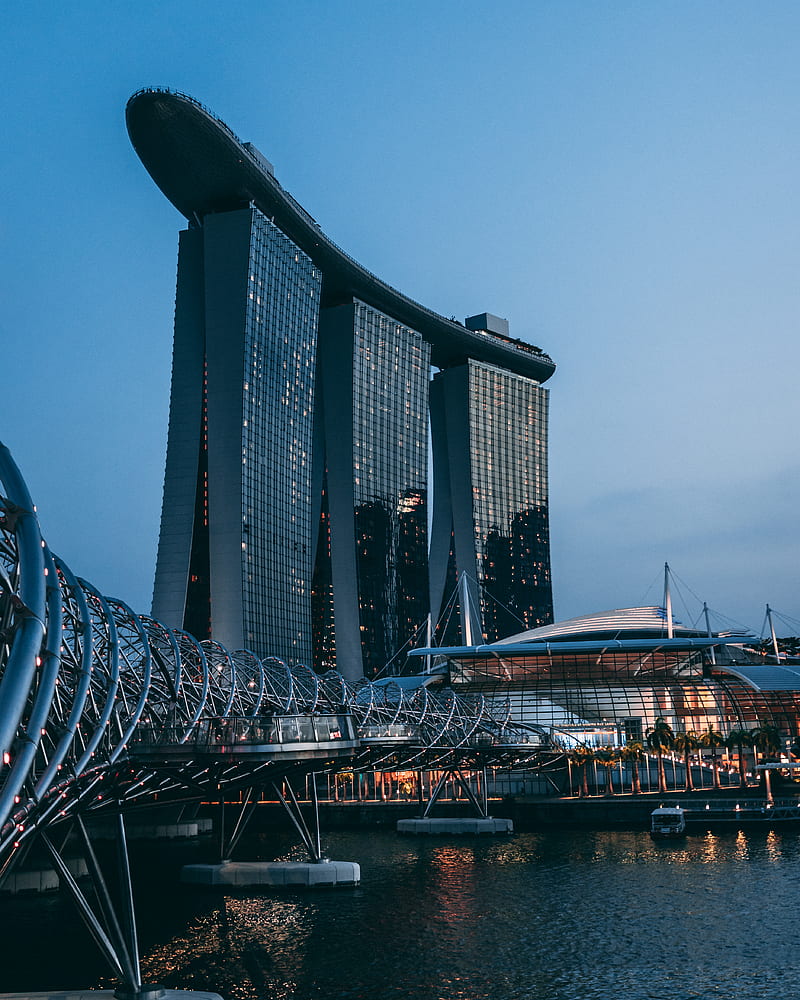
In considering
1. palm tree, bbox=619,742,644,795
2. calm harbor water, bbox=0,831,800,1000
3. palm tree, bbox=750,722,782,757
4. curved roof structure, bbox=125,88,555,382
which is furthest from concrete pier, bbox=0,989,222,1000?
curved roof structure, bbox=125,88,555,382

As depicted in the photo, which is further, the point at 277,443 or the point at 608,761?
the point at 277,443

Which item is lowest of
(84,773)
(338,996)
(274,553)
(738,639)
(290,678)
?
(338,996)

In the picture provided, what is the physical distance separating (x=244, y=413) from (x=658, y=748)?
85017 millimetres

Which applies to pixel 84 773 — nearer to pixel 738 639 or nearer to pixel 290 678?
pixel 290 678

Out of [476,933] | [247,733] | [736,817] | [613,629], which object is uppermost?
[613,629]

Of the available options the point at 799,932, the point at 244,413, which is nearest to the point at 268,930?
the point at 799,932

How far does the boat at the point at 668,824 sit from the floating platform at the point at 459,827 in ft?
51.7

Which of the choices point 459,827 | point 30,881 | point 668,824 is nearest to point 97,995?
point 30,881

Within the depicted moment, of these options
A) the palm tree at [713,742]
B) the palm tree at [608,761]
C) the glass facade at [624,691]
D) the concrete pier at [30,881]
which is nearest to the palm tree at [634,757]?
the palm tree at [608,761]

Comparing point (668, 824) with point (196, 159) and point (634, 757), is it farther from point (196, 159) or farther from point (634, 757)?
point (196, 159)

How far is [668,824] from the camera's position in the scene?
276 feet

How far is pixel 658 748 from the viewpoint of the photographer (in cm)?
11394

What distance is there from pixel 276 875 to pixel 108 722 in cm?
3281

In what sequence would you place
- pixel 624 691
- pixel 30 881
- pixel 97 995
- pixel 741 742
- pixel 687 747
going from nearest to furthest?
pixel 97 995 → pixel 30 881 → pixel 687 747 → pixel 741 742 → pixel 624 691
